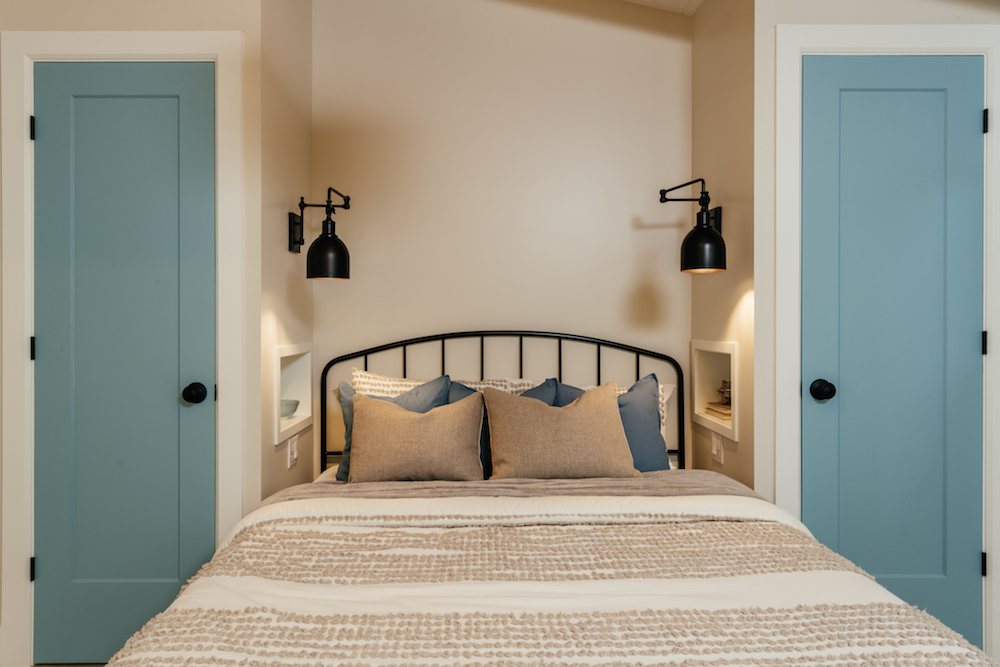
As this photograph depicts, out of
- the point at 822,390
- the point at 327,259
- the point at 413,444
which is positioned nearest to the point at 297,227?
the point at 327,259

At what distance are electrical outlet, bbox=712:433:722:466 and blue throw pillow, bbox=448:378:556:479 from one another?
2.39 ft

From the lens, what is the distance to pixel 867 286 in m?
2.03

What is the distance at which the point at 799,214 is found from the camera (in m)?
2.02

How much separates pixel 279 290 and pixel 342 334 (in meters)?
0.45

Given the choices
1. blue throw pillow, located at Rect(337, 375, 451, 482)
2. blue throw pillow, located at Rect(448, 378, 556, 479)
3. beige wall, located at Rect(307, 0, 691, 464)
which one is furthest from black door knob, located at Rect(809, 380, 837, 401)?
blue throw pillow, located at Rect(337, 375, 451, 482)

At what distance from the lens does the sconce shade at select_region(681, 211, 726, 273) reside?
6.52ft

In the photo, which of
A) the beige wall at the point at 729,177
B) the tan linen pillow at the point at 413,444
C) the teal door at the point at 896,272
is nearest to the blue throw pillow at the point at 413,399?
the tan linen pillow at the point at 413,444

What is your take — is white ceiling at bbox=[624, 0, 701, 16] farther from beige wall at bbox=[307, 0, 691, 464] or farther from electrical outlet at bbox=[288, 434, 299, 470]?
electrical outlet at bbox=[288, 434, 299, 470]

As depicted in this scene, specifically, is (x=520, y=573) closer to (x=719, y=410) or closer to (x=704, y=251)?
(x=704, y=251)

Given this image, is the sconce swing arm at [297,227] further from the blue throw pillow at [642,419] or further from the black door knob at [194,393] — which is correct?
the blue throw pillow at [642,419]

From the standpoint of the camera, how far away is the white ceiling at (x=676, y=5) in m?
2.45

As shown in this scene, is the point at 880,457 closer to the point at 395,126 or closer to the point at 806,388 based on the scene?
the point at 806,388

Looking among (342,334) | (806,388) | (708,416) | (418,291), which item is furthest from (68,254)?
(806,388)

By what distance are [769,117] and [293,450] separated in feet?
7.45
